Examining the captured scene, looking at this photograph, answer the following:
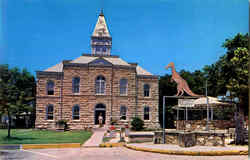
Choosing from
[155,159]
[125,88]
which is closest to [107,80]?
[125,88]

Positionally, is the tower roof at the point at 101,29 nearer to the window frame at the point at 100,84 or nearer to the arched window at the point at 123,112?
the window frame at the point at 100,84

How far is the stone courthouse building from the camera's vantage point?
3127cm

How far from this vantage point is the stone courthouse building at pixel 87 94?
1231 inches

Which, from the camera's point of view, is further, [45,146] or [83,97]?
[83,97]

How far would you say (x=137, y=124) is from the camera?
30.4 m

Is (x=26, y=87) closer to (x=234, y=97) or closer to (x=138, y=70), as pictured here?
(x=138, y=70)

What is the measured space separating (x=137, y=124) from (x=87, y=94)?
6.96m

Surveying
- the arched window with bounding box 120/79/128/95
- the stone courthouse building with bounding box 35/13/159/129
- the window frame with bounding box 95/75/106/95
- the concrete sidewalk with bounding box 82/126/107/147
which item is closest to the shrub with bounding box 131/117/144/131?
the stone courthouse building with bounding box 35/13/159/129

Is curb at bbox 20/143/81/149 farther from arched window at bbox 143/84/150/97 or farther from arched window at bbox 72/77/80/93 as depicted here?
arched window at bbox 143/84/150/97

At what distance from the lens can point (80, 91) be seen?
31.4 m

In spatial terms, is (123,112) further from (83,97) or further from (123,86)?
(83,97)

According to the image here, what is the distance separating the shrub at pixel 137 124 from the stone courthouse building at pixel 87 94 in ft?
5.08

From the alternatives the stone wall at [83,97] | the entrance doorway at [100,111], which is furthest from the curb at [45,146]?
the entrance doorway at [100,111]

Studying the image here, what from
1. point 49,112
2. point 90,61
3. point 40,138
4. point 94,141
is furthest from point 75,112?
point 94,141
